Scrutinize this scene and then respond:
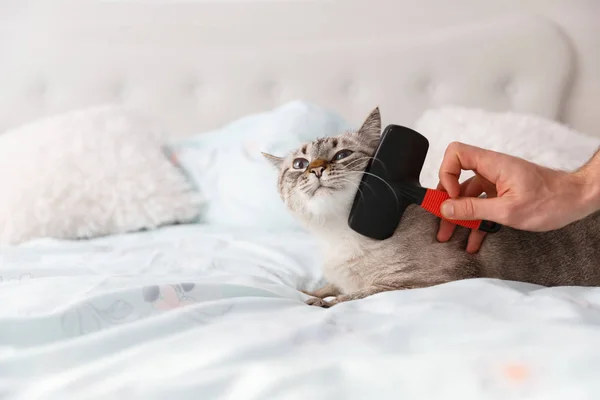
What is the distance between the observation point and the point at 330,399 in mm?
489

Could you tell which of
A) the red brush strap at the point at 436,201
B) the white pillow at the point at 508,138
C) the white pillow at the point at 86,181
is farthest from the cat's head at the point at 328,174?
the white pillow at the point at 86,181

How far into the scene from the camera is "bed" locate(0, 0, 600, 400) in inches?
20.5

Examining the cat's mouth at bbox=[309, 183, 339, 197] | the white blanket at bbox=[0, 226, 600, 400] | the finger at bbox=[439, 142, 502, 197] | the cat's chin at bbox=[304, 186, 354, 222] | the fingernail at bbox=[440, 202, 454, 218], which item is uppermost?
the finger at bbox=[439, 142, 502, 197]

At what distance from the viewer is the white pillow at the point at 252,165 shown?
163 centimetres

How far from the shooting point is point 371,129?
0.99 metres

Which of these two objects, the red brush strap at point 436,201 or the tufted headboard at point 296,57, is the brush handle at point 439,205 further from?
the tufted headboard at point 296,57

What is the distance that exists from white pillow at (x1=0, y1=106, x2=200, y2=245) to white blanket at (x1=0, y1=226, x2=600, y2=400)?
694 millimetres

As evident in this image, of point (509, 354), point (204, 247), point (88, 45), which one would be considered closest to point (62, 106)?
point (88, 45)

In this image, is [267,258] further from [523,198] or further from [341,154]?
[523,198]

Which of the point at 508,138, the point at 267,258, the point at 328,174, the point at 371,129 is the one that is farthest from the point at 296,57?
the point at 328,174

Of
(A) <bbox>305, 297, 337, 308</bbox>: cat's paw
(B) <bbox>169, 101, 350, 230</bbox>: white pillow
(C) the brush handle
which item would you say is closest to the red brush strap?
(C) the brush handle

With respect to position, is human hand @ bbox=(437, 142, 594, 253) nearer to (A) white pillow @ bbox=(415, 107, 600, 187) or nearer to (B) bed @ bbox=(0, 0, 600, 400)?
(B) bed @ bbox=(0, 0, 600, 400)

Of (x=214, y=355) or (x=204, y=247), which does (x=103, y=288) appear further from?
(x=204, y=247)

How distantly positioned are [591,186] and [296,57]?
55.8 inches
